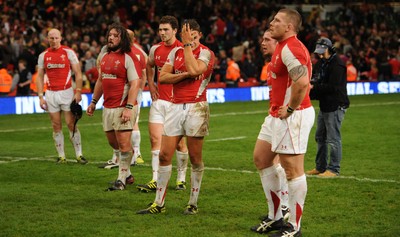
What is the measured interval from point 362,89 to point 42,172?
22180 millimetres

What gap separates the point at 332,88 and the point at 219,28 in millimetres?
25692

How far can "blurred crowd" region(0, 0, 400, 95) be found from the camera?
29675 millimetres

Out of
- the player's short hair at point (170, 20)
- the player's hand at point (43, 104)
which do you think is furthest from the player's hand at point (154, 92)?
the player's hand at point (43, 104)

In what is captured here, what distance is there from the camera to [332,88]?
12742 millimetres

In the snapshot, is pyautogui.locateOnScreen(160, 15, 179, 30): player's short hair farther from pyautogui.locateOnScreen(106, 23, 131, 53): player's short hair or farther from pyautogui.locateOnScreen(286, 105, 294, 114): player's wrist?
pyautogui.locateOnScreen(286, 105, 294, 114): player's wrist

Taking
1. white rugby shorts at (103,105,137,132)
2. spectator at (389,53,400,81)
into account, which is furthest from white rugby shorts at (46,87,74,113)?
spectator at (389,53,400,81)

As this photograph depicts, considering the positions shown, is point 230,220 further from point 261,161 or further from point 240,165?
point 240,165

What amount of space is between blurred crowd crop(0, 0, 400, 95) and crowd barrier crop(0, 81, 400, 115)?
1.39m

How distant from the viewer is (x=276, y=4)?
44.0 m

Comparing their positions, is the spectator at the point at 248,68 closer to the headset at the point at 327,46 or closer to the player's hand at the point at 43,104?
the player's hand at the point at 43,104

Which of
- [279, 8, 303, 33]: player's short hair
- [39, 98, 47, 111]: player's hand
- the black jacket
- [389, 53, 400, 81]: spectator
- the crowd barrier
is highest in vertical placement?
[279, 8, 303, 33]: player's short hair

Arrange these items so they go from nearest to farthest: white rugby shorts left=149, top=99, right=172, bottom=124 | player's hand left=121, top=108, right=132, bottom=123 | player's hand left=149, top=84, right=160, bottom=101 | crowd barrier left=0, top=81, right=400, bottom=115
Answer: player's hand left=121, top=108, right=132, bottom=123 < player's hand left=149, top=84, right=160, bottom=101 < white rugby shorts left=149, top=99, right=172, bottom=124 < crowd barrier left=0, top=81, right=400, bottom=115

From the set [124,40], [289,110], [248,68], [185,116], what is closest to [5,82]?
[248,68]

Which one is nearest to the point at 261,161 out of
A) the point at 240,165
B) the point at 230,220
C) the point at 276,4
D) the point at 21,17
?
the point at 230,220
